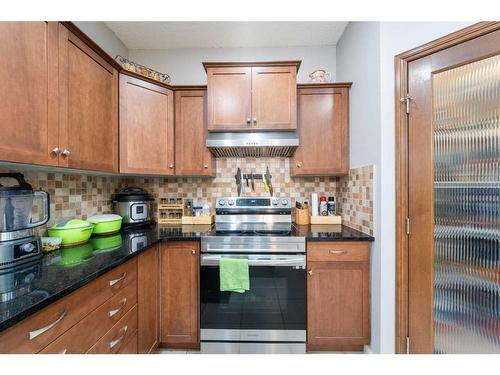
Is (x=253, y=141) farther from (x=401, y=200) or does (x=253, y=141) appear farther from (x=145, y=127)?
(x=401, y=200)

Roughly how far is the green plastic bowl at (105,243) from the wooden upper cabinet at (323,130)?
4.90ft

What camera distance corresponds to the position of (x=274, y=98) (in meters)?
1.76

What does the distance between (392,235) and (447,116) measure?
2.47ft

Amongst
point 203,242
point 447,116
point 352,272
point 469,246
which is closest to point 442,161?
point 447,116

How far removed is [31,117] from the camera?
36.7 inches

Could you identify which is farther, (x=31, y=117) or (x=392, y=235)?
(x=392, y=235)

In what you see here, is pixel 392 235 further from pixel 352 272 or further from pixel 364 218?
pixel 352 272

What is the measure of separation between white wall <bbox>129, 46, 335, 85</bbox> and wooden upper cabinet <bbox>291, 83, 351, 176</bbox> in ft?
1.46

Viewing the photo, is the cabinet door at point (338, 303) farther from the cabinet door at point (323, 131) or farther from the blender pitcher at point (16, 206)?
the blender pitcher at point (16, 206)

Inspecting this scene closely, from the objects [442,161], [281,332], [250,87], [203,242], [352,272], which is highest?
[250,87]

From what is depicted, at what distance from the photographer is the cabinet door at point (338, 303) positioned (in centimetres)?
150

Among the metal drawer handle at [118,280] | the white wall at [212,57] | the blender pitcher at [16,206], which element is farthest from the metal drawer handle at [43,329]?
the white wall at [212,57]

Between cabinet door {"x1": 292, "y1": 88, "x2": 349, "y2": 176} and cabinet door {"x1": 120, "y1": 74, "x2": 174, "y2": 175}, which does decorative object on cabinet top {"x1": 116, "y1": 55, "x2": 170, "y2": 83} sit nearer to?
cabinet door {"x1": 120, "y1": 74, "x2": 174, "y2": 175}

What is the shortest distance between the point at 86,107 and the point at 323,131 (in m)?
1.76
